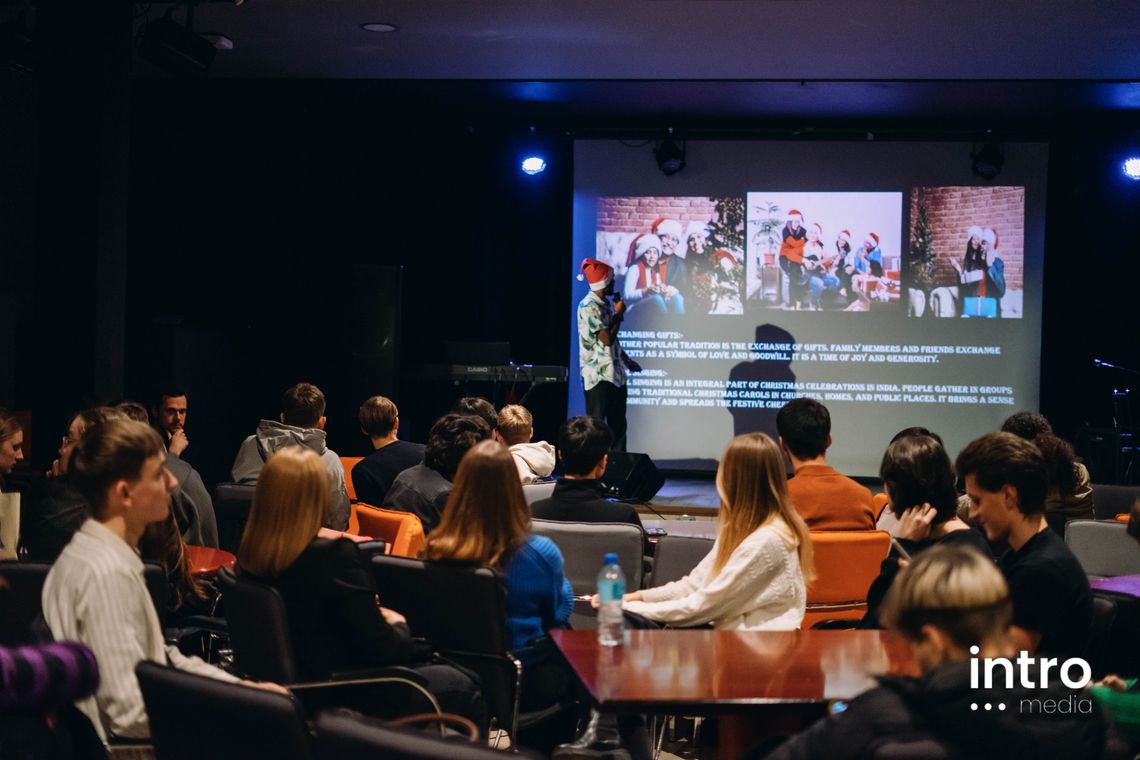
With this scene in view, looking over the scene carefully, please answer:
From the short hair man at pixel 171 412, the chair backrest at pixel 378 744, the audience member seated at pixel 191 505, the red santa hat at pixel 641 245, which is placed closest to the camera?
the chair backrest at pixel 378 744

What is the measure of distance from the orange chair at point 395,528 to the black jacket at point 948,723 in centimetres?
246

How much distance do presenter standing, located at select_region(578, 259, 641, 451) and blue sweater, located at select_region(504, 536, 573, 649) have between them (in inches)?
258

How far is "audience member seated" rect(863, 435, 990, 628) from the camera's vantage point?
3.28m

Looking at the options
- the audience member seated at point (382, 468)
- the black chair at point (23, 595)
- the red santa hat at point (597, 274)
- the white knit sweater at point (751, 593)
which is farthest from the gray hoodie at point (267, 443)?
the red santa hat at point (597, 274)

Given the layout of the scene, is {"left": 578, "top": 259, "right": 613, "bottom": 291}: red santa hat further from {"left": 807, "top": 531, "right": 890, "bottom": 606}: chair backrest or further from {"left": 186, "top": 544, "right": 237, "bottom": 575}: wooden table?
{"left": 807, "top": 531, "right": 890, "bottom": 606}: chair backrest

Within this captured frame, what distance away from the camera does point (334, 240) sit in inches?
403

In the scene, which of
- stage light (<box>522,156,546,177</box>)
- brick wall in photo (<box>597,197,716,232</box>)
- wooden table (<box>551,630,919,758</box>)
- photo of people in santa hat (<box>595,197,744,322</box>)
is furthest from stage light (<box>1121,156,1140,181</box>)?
wooden table (<box>551,630,919,758</box>)

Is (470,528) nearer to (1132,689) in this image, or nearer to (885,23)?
(1132,689)

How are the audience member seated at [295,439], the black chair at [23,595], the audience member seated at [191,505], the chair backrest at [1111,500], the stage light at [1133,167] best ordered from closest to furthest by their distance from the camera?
the black chair at [23,595] < the audience member seated at [191,505] < the audience member seated at [295,439] < the chair backrest at [1111,500] < the stage light at [1133,167]

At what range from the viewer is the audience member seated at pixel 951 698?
1.76 metres

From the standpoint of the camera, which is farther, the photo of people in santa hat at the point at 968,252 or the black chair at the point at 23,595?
the photo of people in santa hat at the point at 968,252

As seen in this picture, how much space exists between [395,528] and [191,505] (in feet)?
2.96

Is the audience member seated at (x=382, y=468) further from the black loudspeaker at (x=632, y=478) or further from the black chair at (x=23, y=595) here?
the black loudspeaker at (x=632, y=478)

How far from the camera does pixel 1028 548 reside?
8.95 feet
